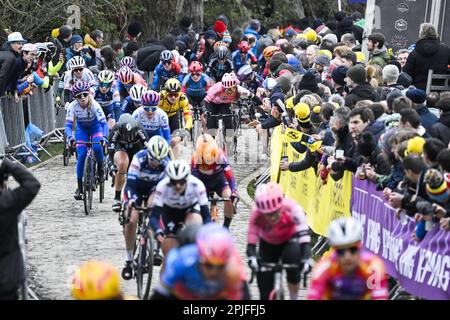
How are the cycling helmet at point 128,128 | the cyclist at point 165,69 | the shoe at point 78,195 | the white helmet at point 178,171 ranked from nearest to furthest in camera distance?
the white helmet at point 178,171 < the cycling helmet at point 128,128 < the shoe at point 78,195 < the cyclist at point 165,69

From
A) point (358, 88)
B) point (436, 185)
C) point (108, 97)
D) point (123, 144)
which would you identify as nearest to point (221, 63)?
point (108, 97)

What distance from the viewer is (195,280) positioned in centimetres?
834

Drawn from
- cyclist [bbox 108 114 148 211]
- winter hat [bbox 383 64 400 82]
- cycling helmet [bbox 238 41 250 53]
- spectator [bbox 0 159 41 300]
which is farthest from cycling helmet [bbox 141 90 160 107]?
cycling helmet [bbox 238 41 250 53]

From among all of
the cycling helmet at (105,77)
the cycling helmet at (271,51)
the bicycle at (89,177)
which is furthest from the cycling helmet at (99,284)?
the cycling helmet at (271,51)

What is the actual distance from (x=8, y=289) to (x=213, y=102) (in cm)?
1309

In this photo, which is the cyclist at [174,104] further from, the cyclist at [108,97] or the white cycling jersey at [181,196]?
the white cycling jersey at [181,196]

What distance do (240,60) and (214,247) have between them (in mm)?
22237

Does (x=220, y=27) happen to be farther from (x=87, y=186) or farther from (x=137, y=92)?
(x=87, y=186)

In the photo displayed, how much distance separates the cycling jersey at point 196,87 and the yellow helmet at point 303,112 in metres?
8.10

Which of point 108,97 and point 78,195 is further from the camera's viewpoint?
point 108,97

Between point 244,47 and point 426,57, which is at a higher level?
point 426,57

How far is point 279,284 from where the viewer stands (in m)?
10.4

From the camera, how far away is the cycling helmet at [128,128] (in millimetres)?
16266

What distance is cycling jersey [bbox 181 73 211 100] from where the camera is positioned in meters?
24.4
